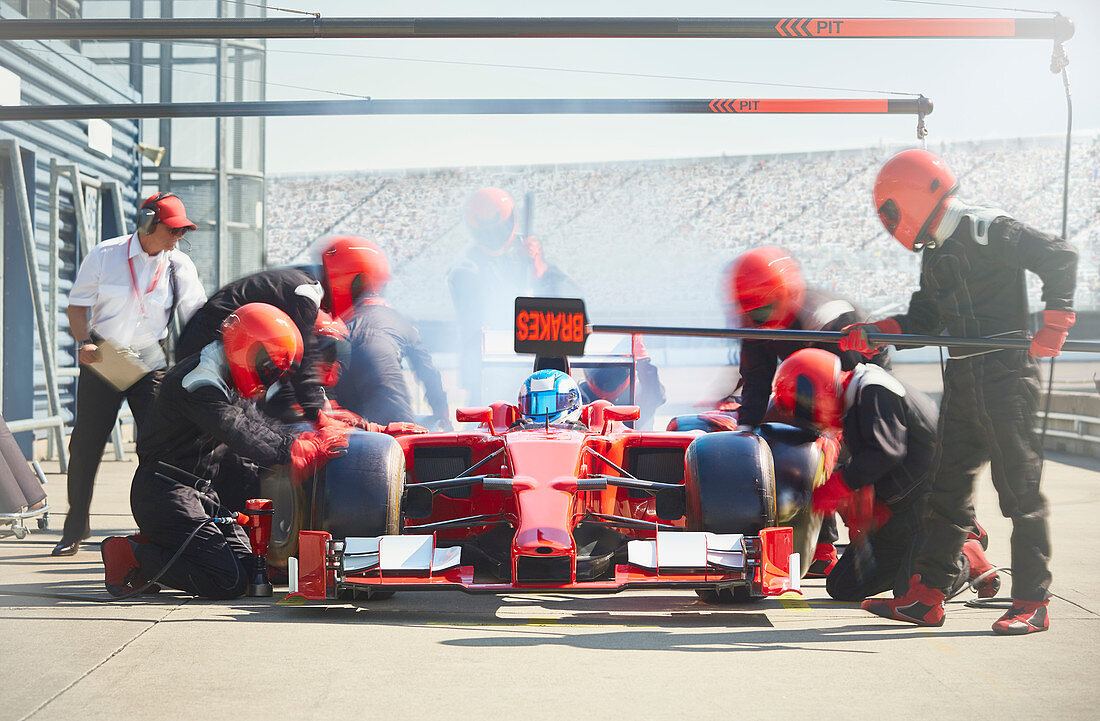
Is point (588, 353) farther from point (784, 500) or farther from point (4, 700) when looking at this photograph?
point (4, 700)

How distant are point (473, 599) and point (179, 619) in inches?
53.6

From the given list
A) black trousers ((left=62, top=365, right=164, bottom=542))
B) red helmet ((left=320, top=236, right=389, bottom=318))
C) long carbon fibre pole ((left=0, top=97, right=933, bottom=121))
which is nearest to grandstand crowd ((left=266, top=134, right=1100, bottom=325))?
long carbon fibre pole ((left=0, top=97, right=933, bottom=121))

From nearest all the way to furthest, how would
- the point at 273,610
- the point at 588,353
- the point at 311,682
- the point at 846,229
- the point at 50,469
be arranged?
the point at 311,682 < the point at 273,610 < the point at 588,353 < the point at 50,469 < the point at 846,229

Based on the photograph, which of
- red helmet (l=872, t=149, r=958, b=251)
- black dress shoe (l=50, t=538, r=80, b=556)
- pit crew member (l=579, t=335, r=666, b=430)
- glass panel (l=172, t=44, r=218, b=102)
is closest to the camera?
red helmet (l=872, t=149, r=958, b=251)

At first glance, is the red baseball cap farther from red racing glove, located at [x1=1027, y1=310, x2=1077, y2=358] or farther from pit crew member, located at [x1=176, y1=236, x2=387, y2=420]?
red racing glove, located at [x1=1027, y1=310, x2=1077, y2=358]

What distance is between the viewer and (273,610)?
4691mm

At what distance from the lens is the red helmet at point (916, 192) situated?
458cm

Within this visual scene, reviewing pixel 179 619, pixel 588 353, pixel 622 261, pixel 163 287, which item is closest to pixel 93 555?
pixel 163 287

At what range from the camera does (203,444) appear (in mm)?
5105

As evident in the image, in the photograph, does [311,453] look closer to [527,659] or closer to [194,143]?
[527,659]

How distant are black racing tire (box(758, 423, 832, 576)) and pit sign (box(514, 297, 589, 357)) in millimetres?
1010

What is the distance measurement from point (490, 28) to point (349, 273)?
1939 mm

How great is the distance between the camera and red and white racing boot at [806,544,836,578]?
5352 mm

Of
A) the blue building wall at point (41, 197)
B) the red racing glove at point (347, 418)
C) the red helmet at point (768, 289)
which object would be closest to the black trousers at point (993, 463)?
the red helmet at point (768, 289)
